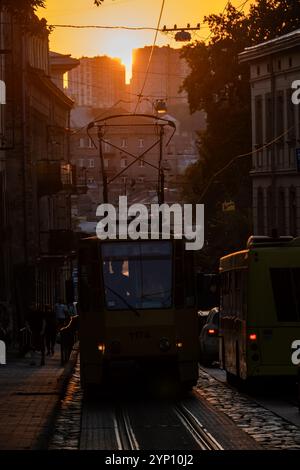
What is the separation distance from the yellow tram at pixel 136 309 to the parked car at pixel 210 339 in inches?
442

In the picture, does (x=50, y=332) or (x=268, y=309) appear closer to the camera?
(x=268, y=309)

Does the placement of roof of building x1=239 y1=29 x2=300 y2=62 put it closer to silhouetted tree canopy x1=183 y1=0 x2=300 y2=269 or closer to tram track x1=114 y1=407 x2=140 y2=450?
silhouetted tree canopy x1=183 y1=0 x2=300 y2=269

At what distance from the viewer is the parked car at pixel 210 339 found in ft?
123

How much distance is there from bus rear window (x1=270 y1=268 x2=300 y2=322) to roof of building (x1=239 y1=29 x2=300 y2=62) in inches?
1348

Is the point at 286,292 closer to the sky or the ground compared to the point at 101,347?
closer to the sky

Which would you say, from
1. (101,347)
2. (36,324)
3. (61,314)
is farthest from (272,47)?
(101,347)

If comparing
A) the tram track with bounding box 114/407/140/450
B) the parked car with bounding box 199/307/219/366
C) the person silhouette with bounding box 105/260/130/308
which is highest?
Answer: the person silhouette with bounding box 105/260/130/308

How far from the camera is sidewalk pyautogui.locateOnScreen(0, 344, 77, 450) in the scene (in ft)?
59.8

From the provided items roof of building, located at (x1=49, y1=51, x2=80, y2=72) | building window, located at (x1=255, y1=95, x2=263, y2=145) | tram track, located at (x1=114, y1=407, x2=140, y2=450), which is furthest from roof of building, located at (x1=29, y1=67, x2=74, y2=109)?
tram track, located at (x1=114, y1=407, x2=140, y2=450)

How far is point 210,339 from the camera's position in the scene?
38062 mm

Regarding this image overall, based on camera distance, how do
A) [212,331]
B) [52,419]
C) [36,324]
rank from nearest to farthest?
[52,419], [212,331], [36,324]

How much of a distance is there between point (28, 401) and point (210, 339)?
1407 centimetres

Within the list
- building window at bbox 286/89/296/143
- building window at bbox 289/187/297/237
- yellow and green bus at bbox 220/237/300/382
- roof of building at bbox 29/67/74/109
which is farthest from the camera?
roof of building at bbox 29/67/74/109

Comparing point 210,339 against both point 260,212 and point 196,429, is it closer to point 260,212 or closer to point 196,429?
point 196,429
